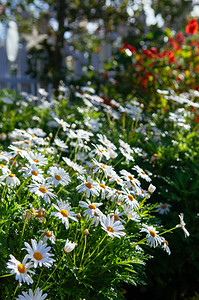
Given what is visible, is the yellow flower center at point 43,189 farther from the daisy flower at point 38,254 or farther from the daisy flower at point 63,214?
the daisy flower at point 38,254

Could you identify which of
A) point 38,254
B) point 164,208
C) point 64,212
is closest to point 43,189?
point 64,212

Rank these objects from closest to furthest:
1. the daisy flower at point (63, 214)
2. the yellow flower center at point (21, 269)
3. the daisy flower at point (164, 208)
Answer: the yellow flower center at point (21, 269)
the daisy flower at point (63, 214)
the daisy flower at point (164, 208)

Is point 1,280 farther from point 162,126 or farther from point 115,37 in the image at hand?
point 115,37

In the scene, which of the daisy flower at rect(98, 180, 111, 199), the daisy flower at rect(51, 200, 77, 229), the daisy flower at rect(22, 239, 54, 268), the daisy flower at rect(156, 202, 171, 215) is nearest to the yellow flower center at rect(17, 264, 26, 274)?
the daisy flower at rect(22, 239, 54, 268)

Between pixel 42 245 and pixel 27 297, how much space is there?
15 centimetres

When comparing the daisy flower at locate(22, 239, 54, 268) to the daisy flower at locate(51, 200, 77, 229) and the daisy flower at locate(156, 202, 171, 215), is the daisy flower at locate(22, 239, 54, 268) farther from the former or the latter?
the daisy flower at locate(156, 202, 171, 215)

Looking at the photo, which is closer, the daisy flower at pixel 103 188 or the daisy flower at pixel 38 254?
the daisy flower at pixel 38 254

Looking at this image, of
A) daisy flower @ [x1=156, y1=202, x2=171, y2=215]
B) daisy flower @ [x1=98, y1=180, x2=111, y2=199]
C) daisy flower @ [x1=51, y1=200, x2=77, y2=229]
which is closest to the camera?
daisy flower @ [x1=51, y1=200, x2=77, y2=229]

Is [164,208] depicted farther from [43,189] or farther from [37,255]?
[37,255]

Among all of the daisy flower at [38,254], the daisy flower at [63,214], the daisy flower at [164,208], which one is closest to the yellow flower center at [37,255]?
the daisy flower at [38,254]

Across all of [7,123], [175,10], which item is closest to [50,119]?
[7,123]

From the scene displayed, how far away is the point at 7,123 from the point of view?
261cm

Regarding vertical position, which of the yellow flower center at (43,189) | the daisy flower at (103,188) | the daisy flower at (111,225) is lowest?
the daisy flower at (111,225)

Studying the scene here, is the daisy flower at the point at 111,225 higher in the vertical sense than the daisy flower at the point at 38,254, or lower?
lower
